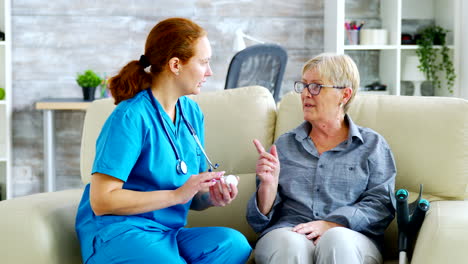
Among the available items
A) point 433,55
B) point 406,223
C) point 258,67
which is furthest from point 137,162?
point 433,55

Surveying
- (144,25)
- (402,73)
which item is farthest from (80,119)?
(402,73)

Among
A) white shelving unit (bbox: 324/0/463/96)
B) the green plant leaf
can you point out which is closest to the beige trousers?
the green plant leaf

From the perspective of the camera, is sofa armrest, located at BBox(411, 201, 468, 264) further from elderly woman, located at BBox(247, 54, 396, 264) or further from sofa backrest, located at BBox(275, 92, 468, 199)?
sofa backrest, located at BBox(275, 92, 468, 199)

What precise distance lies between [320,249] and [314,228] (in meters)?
0.13

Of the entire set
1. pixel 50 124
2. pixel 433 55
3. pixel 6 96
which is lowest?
pixel 50 124

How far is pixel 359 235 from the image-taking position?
1748 millimetres

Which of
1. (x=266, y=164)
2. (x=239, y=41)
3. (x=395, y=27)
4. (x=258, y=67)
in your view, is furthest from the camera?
(x=395, y=27)

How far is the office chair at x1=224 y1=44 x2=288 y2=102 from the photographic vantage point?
3.30 metres

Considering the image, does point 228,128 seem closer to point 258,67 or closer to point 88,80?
point 258,67

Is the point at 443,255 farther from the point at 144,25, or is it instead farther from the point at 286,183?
the point at 144,25

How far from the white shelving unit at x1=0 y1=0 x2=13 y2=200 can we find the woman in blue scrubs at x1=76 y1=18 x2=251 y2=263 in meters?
2.53

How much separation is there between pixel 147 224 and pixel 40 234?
0.91 ft

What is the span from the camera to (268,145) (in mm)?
2162

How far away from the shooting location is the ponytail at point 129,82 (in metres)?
1.68
